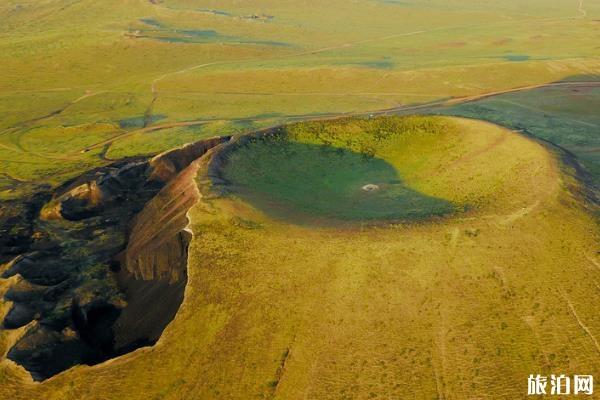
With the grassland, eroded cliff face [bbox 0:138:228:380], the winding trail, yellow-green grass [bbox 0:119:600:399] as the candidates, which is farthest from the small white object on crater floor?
the winding trail

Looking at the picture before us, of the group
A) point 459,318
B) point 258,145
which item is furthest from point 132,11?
point 459,318

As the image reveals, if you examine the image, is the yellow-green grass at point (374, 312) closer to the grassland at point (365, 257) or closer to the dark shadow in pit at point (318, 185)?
the grassland at point (365, 257)

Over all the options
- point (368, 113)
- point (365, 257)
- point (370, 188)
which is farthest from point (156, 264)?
point (368, 113)

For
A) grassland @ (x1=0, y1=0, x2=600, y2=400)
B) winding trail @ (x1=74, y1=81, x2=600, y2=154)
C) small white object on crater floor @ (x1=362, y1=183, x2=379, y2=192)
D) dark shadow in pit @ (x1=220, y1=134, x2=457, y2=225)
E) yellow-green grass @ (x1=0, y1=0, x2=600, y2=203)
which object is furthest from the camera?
yellow-green grass @ (x1=0, y1=0, x2=600, y2=203)

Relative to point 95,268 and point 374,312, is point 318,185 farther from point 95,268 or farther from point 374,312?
point 95,268

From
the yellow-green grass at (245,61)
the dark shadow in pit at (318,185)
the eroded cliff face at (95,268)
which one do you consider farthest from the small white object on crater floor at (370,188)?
the yellow-green grass at (245,61)

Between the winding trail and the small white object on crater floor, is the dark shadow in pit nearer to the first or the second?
the small white object on crater floor

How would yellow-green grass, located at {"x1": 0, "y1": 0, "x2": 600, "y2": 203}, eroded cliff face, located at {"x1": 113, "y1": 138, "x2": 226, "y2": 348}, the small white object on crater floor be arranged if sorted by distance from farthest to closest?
yellow-green grass, located at {"x1": 0, "y1": 0, "x2": 600, "y2": 203}
the small white object on crater floor
eroded cliff face, located at {"x1": 113, "y1": 138, "x2": 226, "y2": 348}
